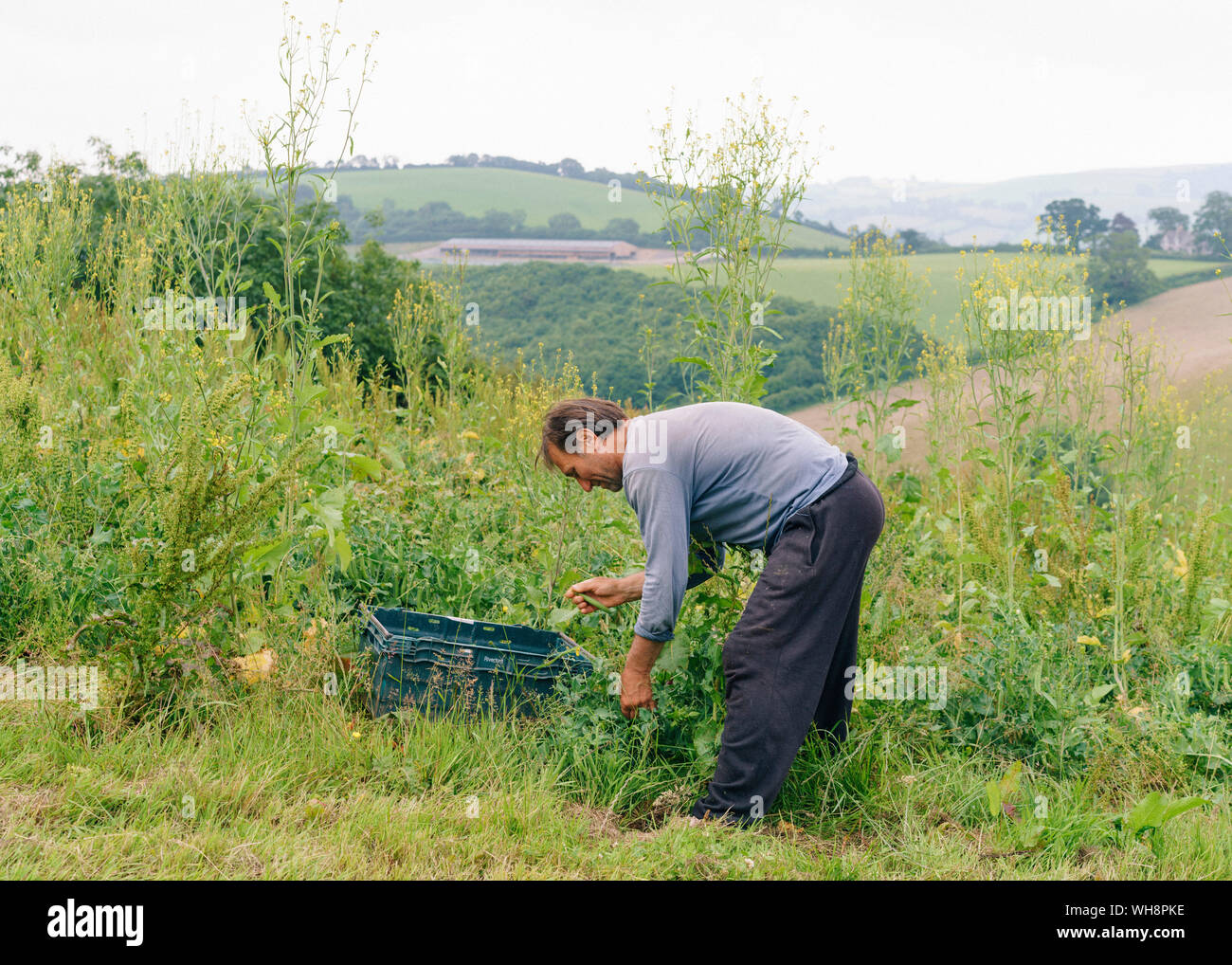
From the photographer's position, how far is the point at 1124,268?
Answer: 39.4 feet

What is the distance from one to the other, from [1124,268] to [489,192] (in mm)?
15902

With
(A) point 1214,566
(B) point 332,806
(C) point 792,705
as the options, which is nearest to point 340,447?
(B) point 332,806

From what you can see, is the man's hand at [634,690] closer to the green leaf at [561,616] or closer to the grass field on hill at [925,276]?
the green leaf at [561,616]

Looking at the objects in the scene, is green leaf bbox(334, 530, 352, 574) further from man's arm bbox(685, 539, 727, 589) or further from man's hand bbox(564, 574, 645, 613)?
man's arm bbox(685, 539, 727, 589)

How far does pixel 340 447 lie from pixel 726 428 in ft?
6.19

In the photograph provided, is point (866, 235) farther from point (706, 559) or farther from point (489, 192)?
point (489, 192)

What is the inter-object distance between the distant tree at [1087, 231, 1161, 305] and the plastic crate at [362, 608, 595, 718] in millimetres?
10358

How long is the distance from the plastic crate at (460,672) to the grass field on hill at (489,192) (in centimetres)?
1555

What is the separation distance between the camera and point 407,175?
27484 mm

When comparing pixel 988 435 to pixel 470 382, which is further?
pixel 470 382

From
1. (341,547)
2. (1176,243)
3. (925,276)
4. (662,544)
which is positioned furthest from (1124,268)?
(341,547)

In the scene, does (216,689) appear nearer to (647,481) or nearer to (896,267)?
(647,481)

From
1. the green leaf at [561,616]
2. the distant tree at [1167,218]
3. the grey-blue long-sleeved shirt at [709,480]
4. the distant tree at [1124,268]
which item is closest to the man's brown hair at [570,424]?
the grey-blue long-sleeved shirt at [709,480]

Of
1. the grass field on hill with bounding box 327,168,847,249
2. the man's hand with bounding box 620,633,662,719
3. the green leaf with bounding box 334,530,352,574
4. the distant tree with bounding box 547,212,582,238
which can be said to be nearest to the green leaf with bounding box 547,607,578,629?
the man's hand with bounding box 620,633,662,719
